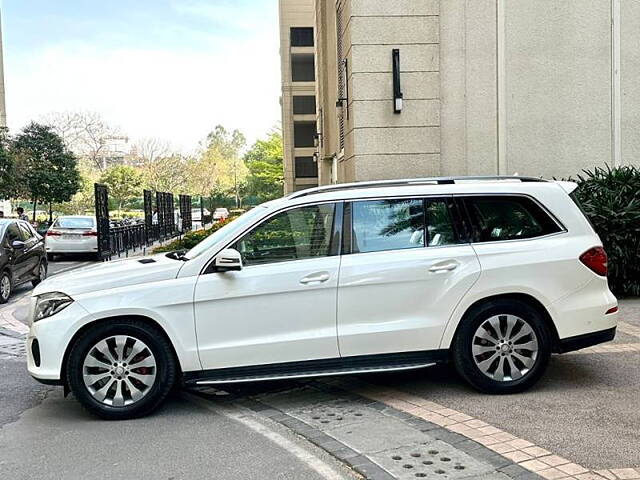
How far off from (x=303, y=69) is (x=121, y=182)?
55.5ft

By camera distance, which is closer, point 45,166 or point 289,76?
point 45,166

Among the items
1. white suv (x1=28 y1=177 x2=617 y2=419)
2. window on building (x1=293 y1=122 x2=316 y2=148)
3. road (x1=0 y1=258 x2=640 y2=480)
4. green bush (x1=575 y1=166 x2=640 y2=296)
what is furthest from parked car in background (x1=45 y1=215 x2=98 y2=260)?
window on building (x1=293 y1=122 x2=316 y2=148)

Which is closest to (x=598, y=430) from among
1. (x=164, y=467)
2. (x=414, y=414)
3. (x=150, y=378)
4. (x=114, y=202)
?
(x=414, y=414)

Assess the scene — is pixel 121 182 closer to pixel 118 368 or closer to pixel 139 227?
pixel 139 227

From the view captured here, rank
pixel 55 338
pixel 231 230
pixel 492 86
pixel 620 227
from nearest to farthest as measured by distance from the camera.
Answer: pixel 55 338 < pixel 231 230 < pixel 620 227 < pixel 492 86

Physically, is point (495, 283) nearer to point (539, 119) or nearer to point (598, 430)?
point (598, 430)

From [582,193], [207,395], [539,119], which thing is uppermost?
[539,119]

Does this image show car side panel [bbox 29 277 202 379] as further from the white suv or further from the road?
the road

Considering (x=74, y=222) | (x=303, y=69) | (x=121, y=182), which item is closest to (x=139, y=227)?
(x=74, y=222)

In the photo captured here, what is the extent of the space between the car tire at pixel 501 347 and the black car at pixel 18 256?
9.52 meters

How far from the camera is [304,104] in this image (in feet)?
162

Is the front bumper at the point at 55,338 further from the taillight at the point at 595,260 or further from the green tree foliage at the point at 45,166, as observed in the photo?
the green tree foliage at the point at 45,166

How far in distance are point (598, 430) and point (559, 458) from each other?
71 cm

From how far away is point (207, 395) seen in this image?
6.47m
